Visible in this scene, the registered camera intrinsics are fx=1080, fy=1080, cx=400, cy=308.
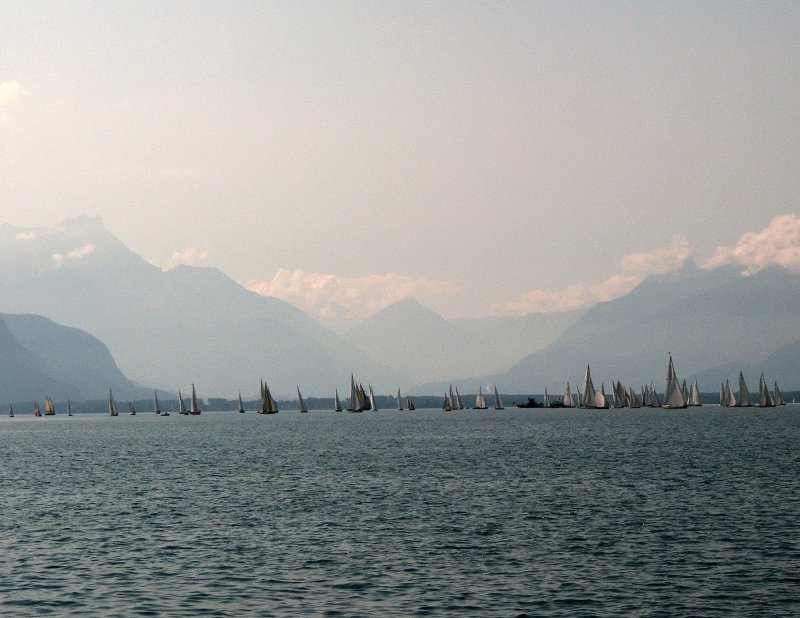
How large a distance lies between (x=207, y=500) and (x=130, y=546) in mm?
22458

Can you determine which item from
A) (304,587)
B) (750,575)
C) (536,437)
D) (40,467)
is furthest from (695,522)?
(536,437)

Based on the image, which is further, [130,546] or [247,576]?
[130,546]

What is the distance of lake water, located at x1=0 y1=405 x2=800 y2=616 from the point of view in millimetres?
43469

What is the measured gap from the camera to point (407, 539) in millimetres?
58750

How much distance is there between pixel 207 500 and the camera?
262 feet

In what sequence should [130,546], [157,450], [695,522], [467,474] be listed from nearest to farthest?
[130,546] < [695,522] < [467,474] < [157,450]

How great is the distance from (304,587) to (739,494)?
4533cm

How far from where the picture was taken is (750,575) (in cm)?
4762

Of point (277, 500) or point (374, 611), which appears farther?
point (277, 500)

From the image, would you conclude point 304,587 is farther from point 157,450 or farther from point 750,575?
point 157,450

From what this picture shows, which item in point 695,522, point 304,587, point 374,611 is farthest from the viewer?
point 695,522

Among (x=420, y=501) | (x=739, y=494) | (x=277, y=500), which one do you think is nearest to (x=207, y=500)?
(x=277, y=500)

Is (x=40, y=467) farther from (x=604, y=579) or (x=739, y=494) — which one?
(x=604, y=579)

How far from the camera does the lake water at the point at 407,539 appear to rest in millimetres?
43469
